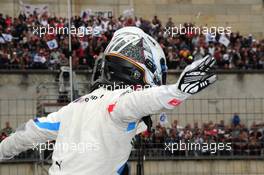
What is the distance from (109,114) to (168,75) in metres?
15.4

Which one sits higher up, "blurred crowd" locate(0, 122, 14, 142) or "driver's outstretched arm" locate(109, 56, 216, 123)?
"driver's outstretched arm" locate(109, 56, 216, 123)

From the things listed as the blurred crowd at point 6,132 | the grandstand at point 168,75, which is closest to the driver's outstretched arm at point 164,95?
the grandstand at point 168,75

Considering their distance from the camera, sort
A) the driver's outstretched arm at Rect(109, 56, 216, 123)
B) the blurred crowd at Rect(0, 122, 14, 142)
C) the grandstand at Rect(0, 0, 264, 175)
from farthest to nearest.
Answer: the grandstand at Rect(0, 0, 264, 175) < the blurred crowd at Rect(0, 122, 14, 142) < the driver's outstretched arm at Rect(109, 56, 216, 123)

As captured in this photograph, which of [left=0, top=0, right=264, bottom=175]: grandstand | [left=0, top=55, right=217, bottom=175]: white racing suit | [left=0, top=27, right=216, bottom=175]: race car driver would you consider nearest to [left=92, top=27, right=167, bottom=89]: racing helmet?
[left=0, top=27, right=216, bottom=175]: race car driver

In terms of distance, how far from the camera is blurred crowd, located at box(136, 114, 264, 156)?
51.5 ft

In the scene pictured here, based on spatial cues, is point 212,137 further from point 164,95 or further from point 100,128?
point 164,95

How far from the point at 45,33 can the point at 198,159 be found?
21.6ft

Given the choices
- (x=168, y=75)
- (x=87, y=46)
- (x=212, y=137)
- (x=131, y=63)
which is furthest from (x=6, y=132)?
(x=131, y=63)

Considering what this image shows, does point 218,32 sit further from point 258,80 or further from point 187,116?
Answer: point 187,116

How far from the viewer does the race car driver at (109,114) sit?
4.61 m

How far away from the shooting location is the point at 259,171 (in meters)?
15.8

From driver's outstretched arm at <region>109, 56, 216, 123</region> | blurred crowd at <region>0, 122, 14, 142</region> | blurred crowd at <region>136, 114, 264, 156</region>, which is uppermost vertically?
driver's outstretched arm at <region>109, 56, 216, 123</region>

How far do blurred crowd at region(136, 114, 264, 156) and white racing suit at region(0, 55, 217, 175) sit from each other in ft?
33.7

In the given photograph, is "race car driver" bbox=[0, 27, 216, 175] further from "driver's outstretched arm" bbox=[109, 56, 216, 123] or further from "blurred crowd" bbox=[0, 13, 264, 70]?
"blurred crowd" bbox=[0, 13, 264, 70]
